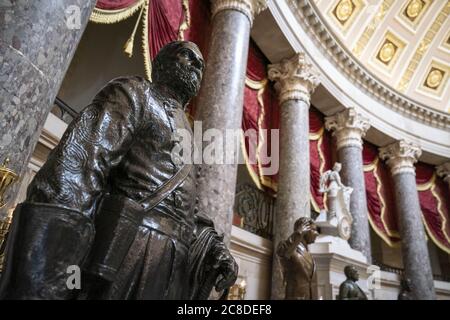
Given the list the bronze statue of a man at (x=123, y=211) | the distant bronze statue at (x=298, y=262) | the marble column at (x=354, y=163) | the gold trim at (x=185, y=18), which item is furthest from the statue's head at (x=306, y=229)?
the marble column at (x=354, y=163)

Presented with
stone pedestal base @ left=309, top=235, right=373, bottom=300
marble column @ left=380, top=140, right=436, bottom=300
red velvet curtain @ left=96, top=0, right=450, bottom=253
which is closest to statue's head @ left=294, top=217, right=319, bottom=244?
stone pedestal base @ left=309, top=235, right=373, bottom=300

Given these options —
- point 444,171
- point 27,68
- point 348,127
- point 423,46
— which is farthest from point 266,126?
point 423,46

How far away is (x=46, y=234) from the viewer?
0.80 metres

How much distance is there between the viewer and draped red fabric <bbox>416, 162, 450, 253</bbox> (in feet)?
34.1

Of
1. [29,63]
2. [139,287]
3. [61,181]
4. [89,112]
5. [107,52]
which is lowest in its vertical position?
A: [139,287]

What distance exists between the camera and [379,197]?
995 cm

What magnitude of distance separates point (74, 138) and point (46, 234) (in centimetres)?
28

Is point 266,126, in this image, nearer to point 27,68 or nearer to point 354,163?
point 354,163

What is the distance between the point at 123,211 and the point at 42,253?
0.22 metres

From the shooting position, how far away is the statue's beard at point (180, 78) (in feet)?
4.53

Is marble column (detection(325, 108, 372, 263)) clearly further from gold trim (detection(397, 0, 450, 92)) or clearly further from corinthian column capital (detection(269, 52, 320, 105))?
gold trim (detection(397, 0, 450, 92))
